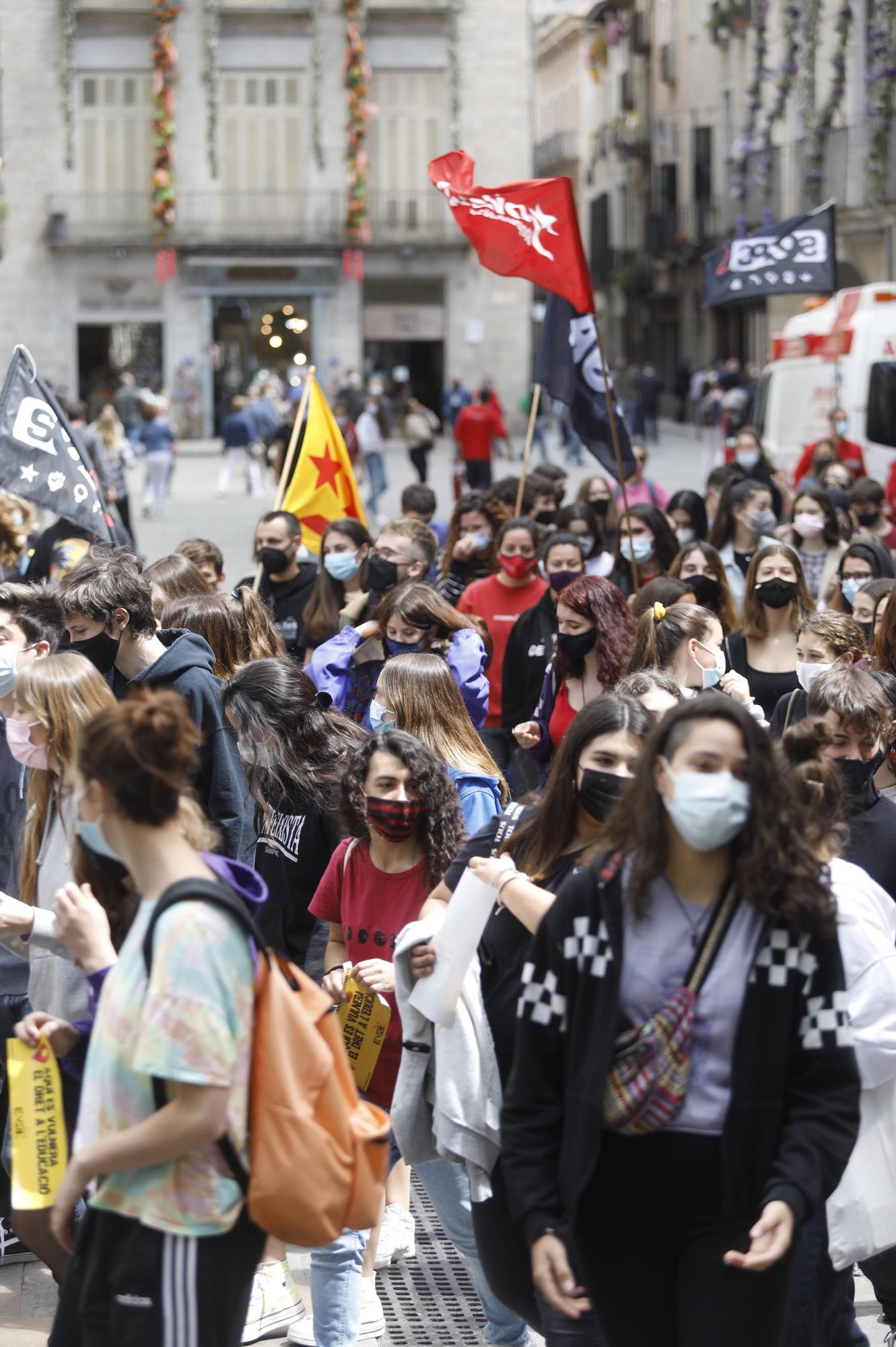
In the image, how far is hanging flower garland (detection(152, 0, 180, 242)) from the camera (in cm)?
4050

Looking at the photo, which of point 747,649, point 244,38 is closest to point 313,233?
point 244,38

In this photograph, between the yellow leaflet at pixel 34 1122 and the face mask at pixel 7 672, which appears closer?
the yellow leaflet at pixel 34 1122

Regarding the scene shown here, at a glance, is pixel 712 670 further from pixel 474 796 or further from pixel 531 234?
pixel 531 234

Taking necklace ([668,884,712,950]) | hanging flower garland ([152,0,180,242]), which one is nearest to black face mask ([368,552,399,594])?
necklace ([668,884,712,950])

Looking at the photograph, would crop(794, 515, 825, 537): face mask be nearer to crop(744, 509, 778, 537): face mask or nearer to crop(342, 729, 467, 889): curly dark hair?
crop(744, 509, 778, 537): face mask

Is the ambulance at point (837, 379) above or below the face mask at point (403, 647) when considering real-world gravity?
above

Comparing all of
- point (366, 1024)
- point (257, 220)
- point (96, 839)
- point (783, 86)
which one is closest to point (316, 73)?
point (257, 220)

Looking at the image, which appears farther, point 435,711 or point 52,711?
point 435,711

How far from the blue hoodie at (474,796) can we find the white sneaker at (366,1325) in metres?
1.27

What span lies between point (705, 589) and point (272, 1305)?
14.5 ft

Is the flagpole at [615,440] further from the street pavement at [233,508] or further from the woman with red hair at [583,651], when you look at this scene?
the street pavement at [233,508]

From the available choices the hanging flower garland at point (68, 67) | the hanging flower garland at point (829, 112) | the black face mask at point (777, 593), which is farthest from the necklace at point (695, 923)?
the hanging flower garland at point (68, 67)

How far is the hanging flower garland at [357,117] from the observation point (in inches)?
1599

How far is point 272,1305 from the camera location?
16.1 ft
